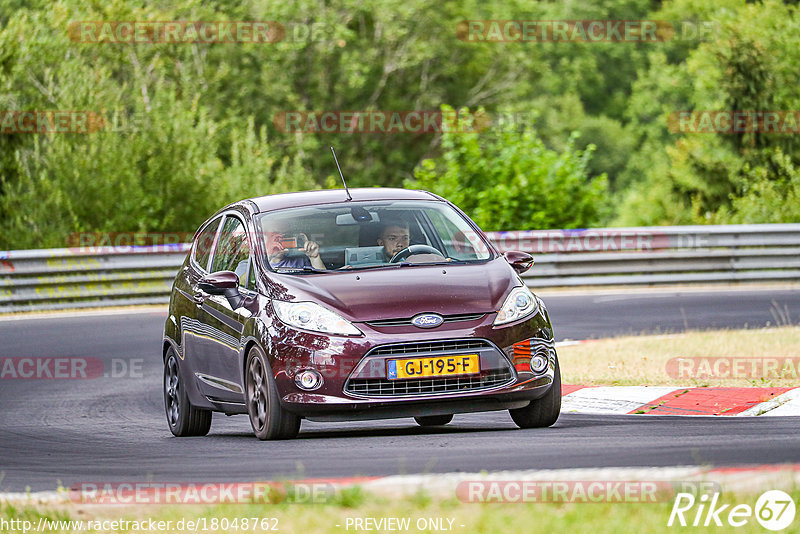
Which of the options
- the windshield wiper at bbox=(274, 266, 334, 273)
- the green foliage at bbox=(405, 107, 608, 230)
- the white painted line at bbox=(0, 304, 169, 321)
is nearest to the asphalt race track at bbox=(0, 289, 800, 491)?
the windshield wiper at bbox=(274, 266, 334, 273)

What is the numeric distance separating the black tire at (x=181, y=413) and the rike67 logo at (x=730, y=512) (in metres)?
5.18

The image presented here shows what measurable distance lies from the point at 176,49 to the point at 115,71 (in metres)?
2.49

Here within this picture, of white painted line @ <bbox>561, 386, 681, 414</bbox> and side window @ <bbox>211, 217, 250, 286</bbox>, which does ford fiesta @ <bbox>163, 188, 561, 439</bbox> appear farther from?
white painted line @ <bbox>561, 386, 681, 414</bbox>

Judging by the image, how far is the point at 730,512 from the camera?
5.22 metres

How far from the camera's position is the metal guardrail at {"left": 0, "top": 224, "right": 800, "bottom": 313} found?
2212 cm

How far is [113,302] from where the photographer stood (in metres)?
22.0

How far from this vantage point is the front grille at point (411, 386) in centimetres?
816

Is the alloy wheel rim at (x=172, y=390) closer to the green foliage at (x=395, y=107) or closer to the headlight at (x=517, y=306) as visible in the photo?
the headlight at (x=517, y=306)

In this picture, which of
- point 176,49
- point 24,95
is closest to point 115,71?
point 176,49

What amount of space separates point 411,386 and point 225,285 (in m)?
1.53

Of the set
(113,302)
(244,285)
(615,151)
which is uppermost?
(244,285)

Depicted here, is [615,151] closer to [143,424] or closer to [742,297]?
[742,297]

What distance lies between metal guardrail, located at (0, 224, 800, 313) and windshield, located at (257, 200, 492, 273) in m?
12.7

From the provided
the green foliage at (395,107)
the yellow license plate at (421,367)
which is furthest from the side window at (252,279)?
the green foliage at (395,107)
